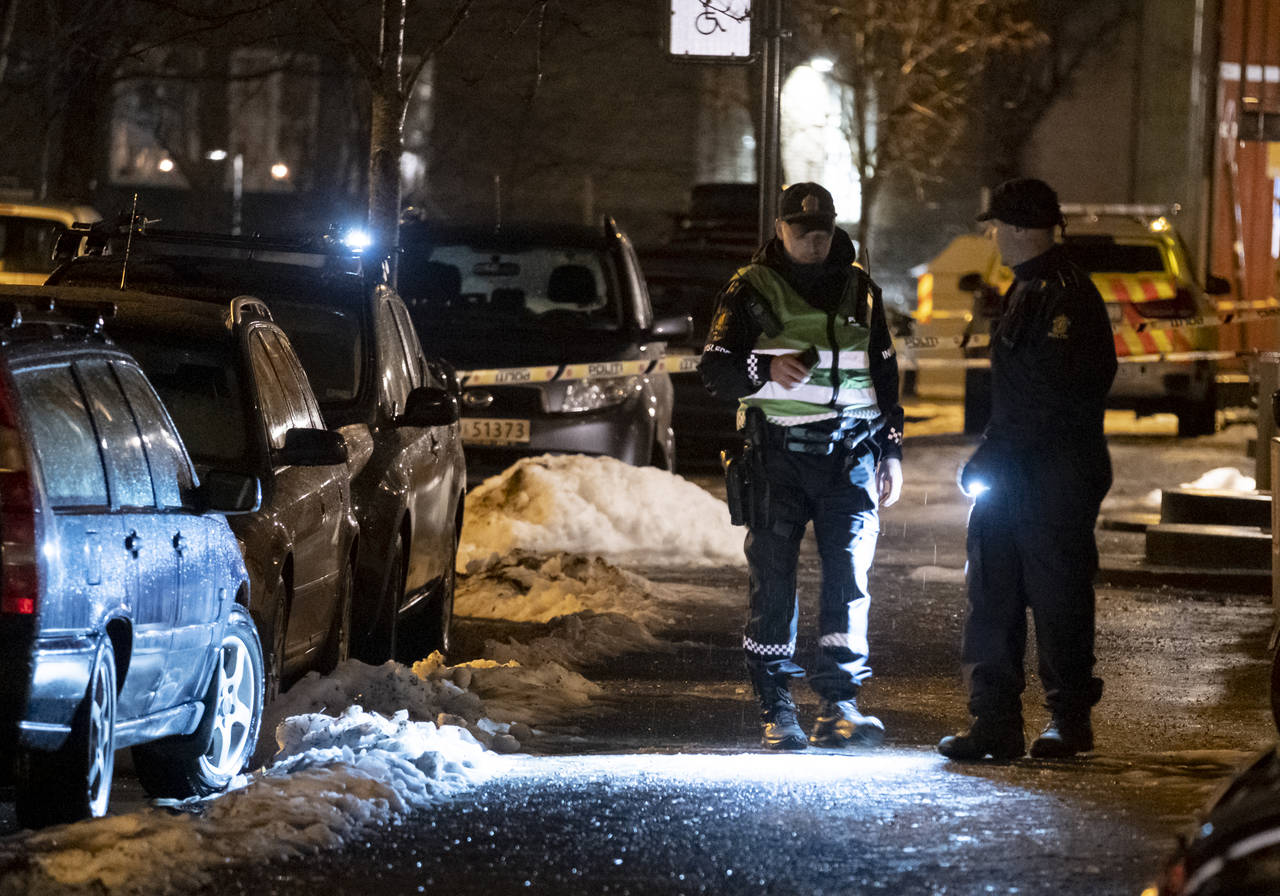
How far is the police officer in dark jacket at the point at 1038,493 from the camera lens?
709 centimetres

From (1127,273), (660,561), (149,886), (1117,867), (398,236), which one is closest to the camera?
(149,886)

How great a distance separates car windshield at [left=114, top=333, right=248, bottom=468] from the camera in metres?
7.89

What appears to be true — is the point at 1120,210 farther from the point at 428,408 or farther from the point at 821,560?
the point at 821,560

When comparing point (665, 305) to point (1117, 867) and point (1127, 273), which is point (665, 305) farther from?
point (1117, 867)

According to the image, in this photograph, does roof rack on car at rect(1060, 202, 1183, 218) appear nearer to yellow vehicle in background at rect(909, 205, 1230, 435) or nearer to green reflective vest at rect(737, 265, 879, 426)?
yellow vehicle in background at rect(909, 205, 1230, 435)

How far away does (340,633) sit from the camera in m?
8.70

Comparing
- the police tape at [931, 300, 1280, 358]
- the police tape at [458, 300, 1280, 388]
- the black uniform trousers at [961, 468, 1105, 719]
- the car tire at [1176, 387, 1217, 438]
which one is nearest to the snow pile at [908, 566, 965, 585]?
the police tape at [458, 300, 1280, 388]

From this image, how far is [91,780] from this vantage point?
5.59m

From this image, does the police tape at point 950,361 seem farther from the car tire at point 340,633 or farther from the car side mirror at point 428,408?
the car tire at point 340,633

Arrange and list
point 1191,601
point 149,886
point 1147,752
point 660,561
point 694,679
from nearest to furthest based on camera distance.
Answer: point 149,886 → point 1147,752 → point 694,679 → point 1191,601 → point 660,561

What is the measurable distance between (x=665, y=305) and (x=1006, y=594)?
13000mm

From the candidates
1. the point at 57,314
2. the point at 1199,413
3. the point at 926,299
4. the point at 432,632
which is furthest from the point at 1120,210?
the point at 57,314

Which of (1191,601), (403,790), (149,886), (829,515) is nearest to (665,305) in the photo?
(1191,601)

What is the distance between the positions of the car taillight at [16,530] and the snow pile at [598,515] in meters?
8.14
